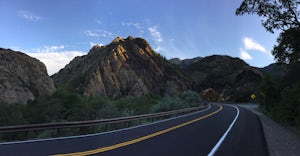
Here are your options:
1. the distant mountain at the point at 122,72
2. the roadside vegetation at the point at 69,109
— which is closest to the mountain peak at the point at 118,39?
the distant mountain at the point at 122,72

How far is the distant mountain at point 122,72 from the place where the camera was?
414ft

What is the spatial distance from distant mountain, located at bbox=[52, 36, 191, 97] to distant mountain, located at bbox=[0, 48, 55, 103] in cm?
2812

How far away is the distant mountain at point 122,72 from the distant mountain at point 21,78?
2812cm

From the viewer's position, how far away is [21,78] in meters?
82.2

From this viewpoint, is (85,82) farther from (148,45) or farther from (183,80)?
(183,80)

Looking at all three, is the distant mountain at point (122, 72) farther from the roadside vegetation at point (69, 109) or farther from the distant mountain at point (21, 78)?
the roadside vegetation at point (69, 109)

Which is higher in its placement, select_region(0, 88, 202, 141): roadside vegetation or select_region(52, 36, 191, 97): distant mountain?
select_region(52, 36, 191, 97): distant mountain

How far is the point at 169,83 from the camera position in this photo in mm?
147875

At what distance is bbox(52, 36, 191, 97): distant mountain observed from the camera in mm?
126312

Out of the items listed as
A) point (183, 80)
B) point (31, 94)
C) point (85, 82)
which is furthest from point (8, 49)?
point (183, 80)

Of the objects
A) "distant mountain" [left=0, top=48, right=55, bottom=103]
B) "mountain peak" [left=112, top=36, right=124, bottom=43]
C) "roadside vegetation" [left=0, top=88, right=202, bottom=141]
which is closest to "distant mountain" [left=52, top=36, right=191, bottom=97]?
"mountain peak" [left=112, top=36, right=124, bottom=43]

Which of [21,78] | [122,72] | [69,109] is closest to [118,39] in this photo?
[122,72]

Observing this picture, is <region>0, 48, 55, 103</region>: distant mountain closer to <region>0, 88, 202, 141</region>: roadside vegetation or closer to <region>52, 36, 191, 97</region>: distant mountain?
<region>0, 88, 202, 141</region>: roadside vegetation

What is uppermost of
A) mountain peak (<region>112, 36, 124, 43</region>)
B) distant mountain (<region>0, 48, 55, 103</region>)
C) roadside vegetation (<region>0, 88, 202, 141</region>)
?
mountain peak (<region>112, 36, 124, 43</region>)
